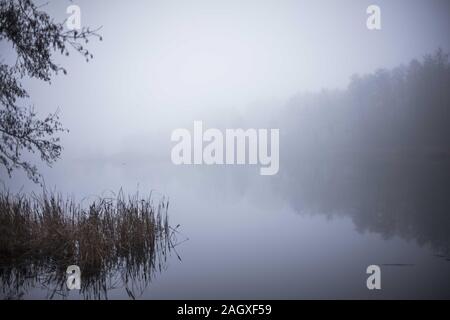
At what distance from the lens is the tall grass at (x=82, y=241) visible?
5.52 metres

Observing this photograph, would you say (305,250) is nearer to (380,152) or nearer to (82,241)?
(82,241)

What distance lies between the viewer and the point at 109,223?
636 centimetres

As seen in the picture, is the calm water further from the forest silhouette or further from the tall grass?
the tall grass

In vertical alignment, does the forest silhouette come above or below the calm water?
above

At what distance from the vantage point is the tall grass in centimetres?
552

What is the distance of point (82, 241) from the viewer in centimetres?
573

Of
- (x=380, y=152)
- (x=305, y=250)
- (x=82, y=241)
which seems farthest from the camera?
(x=380, y=152)

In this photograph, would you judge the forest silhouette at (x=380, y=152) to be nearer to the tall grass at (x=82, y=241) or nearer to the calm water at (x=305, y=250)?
the calm water at (x=305, y=250)

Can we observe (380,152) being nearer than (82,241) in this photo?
No

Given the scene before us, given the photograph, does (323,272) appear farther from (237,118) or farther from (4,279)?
(237,118)

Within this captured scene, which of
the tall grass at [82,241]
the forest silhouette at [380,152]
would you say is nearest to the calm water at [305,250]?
the forest silhouette at [380,152]

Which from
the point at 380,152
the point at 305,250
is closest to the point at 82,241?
the point at 305,250

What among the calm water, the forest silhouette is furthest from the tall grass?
the forest silhouette
